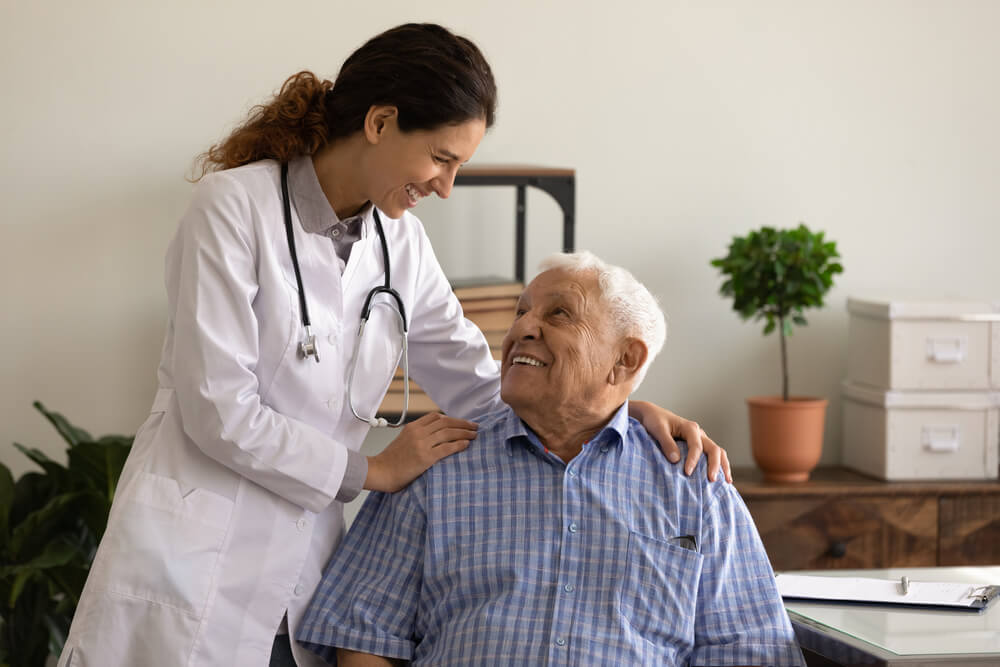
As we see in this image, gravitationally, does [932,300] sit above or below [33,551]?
above

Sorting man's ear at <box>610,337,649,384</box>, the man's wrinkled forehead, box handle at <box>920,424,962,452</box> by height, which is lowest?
box handle at <box>920,424,962,452</box>

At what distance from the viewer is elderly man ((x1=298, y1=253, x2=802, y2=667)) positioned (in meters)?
1.53

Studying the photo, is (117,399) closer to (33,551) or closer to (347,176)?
(33,551)

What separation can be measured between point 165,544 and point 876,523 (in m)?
2.08

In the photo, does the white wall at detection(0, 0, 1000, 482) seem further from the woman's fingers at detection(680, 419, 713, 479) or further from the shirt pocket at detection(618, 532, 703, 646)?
the shirt pocket at detection(618, 532, 703, 646)

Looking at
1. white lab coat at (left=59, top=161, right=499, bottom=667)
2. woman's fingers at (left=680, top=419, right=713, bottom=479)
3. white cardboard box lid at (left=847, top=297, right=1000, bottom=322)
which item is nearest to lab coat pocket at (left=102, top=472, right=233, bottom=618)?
white lab coat at (left=59, top=161, right=499, bottom=667)

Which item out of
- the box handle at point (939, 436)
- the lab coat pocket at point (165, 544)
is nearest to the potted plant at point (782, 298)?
the box handle at point (939, 436)

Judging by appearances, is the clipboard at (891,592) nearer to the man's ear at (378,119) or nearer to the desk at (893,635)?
the desk at (893,635)

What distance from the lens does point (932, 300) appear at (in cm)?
294

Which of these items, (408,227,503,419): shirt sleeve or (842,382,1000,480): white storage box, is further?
(842,382,1000,480): white storage box

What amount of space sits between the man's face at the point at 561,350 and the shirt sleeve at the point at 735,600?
245 millimetres

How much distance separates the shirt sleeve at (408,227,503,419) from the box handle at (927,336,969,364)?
5.18 feet

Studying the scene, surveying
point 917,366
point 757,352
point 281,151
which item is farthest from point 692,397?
point 281,151

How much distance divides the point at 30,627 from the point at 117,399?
59cm
